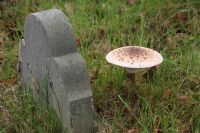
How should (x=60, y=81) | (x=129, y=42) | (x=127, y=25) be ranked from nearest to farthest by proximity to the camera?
1. (x=60, y=81)
2. (x=129, y=42)
3. (x=127, y=25)

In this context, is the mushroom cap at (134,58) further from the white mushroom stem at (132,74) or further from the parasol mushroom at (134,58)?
the white mushroom stem at (132,74)

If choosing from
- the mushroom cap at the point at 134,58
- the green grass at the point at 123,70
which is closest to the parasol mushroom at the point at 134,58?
the mushroom cap at the point at 134,58

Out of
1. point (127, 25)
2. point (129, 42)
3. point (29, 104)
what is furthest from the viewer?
point (127, 25)

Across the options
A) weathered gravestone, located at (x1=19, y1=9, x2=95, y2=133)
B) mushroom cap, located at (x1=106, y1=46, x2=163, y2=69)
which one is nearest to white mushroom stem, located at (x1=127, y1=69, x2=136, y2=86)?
mushroom cap, located at (x1=106, y1=46, x2=163, y2=69)

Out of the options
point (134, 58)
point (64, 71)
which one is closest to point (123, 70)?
point (134, 58)

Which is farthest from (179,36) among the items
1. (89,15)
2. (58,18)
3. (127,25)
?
(58,18)

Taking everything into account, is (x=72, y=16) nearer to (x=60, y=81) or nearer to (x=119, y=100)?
(x=119, y=100)

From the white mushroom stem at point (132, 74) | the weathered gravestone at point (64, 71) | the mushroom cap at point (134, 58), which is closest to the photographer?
the weathered gravestone at point (64, 71)
